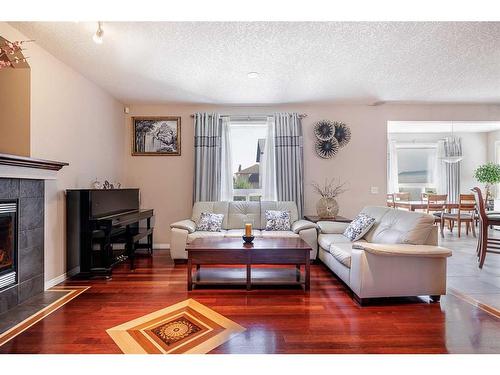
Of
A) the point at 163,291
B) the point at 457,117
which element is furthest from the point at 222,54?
the point at 457,117

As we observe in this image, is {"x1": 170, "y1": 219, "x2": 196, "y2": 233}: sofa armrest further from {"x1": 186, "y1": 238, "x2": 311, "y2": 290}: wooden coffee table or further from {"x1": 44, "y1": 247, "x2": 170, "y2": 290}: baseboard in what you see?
{"x1": 44, "y1": 247, "x2": 170, "y2": 290}: baseboard

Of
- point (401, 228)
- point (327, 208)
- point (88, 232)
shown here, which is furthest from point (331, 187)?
point (88, 232)

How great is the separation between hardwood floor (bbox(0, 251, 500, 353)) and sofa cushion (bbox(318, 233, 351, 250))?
51 centimetres

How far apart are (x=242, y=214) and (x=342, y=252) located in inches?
77.5

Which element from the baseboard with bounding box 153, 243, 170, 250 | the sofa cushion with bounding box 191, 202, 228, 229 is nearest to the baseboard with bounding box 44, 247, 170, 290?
the baseboard with bounding box 153, 243, 170, 250

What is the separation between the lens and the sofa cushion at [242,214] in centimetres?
455

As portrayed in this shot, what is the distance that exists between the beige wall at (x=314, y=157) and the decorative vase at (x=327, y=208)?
0.32 metres

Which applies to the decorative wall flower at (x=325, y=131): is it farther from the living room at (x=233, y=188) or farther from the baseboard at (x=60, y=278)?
the baseboard at (x=60, y=278)

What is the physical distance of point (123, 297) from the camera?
2.81 m

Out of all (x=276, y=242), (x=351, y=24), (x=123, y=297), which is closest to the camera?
(x=351, y=24)

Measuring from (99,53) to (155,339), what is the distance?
2886mm

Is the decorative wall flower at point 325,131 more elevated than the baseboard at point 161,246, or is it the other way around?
the decorative wall flower at point 325,131

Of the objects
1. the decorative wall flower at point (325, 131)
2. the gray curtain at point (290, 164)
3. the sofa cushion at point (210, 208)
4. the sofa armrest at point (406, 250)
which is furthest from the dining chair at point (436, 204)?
the sofa cushion at point (210, 208)

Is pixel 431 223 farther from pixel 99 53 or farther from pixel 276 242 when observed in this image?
pixel 99 53
